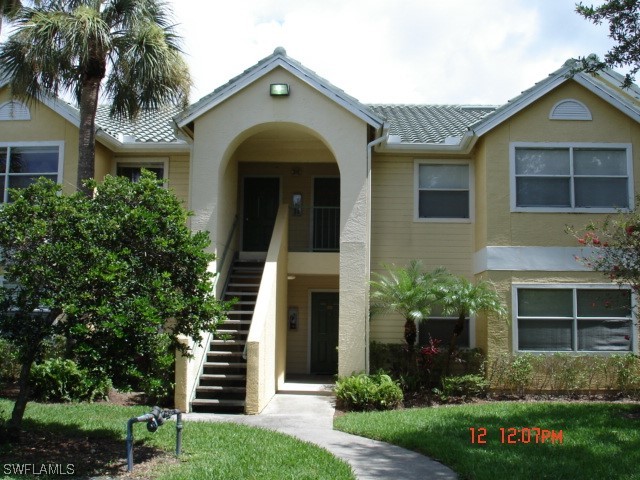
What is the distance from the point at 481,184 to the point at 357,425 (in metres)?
6.74

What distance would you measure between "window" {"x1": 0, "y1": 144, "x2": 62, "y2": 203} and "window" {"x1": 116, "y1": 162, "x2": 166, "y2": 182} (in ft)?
4.65

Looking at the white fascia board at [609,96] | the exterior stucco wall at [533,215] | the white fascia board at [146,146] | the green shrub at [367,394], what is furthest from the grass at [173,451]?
the white fascia board at [609,96]

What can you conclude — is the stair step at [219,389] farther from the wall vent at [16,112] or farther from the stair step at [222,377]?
the wall vent at [16,112]

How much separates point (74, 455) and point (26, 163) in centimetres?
943

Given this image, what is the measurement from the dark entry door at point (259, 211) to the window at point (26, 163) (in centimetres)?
472

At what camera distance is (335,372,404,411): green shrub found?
12.5 m

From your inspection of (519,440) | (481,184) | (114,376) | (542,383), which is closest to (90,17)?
(114,376)

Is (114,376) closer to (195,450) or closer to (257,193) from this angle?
(195,450)

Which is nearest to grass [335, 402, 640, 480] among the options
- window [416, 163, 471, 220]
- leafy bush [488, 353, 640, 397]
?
leafy bush [488, 353, 640, 397]

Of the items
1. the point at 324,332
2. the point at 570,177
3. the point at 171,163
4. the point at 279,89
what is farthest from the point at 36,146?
the point at 570,177

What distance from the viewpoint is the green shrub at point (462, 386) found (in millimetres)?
13355

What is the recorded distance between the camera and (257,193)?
1775 cm
